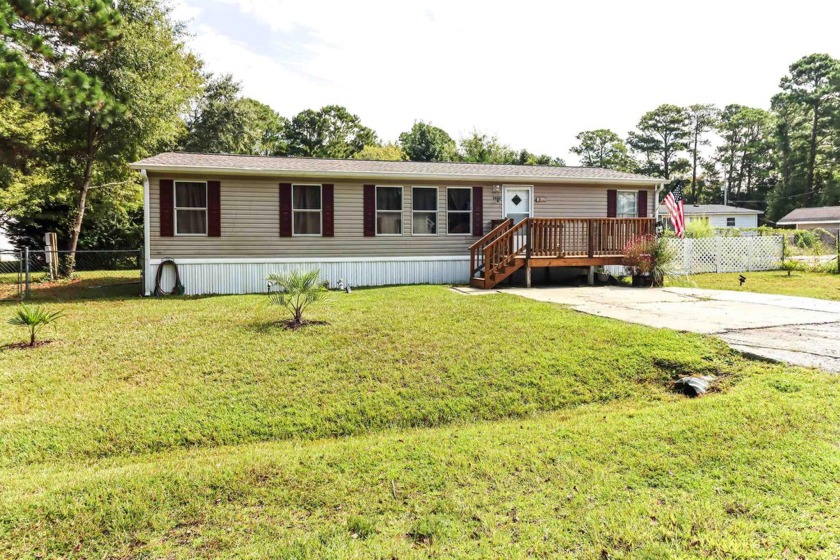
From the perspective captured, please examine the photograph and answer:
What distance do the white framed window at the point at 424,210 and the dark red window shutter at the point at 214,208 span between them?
14.8 ft

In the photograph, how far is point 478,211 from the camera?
12.0m

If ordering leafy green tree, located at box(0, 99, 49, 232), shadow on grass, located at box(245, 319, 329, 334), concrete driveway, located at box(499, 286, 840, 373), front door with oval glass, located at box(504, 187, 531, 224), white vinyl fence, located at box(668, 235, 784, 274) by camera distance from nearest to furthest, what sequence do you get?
concrete driveway, located at box(499, 286, 840, 373) < shadow on grass, located at box(245, 319, 329, 334) < front door with oval glass, located at box(504, 187, 531, 224) < leafy green tree, located at box(0, 99, 49, 232) < white vinyl fence, located at box(668, 235, 784, 274)

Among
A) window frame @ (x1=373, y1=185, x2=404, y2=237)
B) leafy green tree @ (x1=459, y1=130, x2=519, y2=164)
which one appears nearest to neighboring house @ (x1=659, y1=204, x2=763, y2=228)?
leafy green tree @ (x1=459, y1=130, x2=519, y2=164)

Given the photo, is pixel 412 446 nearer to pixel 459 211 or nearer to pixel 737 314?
pixel 737 314

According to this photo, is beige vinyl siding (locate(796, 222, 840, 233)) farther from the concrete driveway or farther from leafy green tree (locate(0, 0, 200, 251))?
leafy green tree (locate(0, 0, 200, 251))

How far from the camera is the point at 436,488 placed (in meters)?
2.87

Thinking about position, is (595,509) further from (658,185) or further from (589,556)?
(658,185)

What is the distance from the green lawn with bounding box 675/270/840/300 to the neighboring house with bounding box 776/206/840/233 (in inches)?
953

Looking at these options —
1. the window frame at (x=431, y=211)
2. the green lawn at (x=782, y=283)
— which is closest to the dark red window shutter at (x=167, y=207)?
the window frame at (x=431, y=211)

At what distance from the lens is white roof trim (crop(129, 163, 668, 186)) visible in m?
9.95

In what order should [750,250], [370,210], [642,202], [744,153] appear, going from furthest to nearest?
[744,153], [750,250], [642,202], [370,210]

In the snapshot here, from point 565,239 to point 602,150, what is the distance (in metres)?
46.6

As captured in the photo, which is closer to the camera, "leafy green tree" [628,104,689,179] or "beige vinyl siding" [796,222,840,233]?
"beige vinyl siding" [796,222,840,233]

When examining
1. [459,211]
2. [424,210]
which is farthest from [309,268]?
[459,211]
